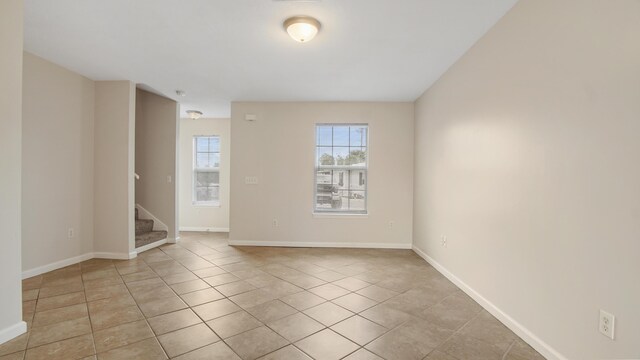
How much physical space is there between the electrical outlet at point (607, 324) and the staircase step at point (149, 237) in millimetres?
4996

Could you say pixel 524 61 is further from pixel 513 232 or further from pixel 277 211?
pixel 277 211

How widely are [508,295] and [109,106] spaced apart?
5.09m

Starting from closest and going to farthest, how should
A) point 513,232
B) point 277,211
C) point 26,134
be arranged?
point 513,232
point 26,134
point 277,211

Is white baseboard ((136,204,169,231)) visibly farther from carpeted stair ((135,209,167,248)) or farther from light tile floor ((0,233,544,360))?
light tile floor ((0,233,544,360))

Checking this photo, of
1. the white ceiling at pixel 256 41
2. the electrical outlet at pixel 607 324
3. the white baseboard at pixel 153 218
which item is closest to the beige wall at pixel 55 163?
the white ceiling at pixel 256 41

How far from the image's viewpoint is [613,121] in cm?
136

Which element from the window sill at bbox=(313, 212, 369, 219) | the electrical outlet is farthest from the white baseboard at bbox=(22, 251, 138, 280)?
the electrical outlet

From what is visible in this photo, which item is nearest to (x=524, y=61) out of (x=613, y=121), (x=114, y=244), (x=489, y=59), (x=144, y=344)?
(x=489, y=59)

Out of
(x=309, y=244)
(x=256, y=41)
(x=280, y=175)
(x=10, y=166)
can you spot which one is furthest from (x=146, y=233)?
(x=256, y=41)

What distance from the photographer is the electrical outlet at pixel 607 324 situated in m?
1.37

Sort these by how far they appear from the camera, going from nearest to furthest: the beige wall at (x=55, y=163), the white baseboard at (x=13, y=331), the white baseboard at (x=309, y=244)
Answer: the white baseboard at (x=13, y=331) → the beige wall at (x=55, y=163) → the white baseboard at (x=309, y=244)

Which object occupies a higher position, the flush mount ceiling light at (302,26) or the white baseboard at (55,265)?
the flush mount ceiling light at (302,26)

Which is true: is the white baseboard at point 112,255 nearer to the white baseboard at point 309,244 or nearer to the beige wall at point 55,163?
the beige wall at point 55,163

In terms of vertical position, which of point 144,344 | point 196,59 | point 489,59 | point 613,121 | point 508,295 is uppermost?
point 196,59
